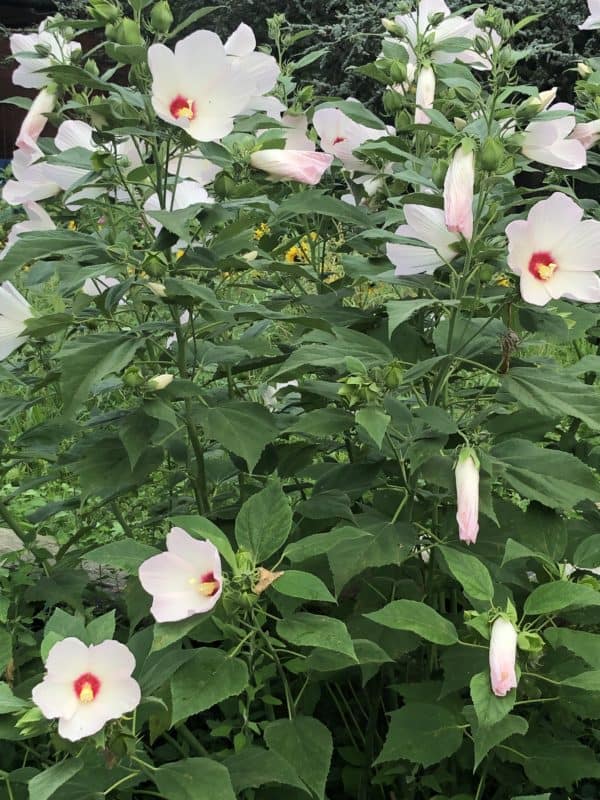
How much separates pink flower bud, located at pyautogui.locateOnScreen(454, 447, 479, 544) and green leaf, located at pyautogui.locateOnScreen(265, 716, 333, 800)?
0.33 m

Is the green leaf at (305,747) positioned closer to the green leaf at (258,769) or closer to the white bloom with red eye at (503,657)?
the green leaf at (258,769)

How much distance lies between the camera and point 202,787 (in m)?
1.11

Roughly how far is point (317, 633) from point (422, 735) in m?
0.33

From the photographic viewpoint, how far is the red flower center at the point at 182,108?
53.0 inches

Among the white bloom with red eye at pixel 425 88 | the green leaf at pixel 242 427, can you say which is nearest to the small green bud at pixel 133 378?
the green leaf at pixel 242 427

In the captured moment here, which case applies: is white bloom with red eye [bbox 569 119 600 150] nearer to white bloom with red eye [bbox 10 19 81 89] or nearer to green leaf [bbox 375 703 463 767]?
white bloom with red eye [bbox 10 19 81 89]

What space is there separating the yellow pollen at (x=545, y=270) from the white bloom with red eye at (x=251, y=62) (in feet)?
1.71

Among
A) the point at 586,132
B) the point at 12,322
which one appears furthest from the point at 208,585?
the point at 586,132

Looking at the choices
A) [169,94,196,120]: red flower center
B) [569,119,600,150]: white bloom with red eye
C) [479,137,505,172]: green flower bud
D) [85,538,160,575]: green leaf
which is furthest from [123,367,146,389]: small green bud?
[569,119,600,150]: white bloom with red eye

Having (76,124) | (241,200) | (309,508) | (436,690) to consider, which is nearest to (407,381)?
(309,508)

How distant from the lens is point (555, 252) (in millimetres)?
1339

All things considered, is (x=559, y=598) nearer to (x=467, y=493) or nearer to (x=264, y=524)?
(x=467, y=493)

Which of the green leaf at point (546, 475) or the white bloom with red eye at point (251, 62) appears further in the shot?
the white bloom with red eye at point (251, 62)

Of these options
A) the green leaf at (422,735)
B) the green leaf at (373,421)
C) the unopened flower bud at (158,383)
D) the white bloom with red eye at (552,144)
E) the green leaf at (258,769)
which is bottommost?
the green leaf at (422,735)
